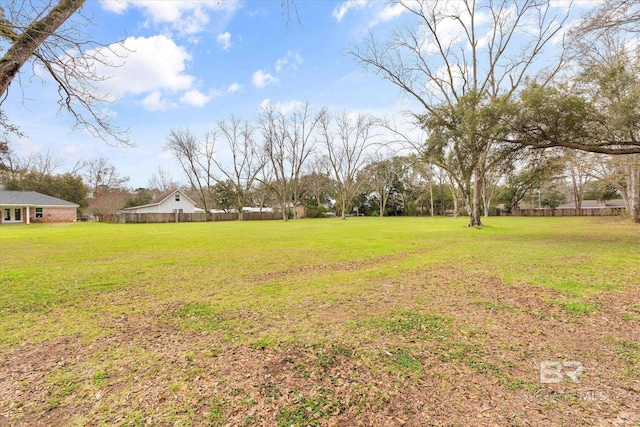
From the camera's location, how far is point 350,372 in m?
2.62

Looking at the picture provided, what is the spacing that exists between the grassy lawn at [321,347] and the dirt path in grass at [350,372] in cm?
1

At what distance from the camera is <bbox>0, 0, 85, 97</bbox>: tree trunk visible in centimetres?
330

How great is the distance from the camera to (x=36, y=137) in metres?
10.6

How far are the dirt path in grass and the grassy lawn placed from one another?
0.01 meters

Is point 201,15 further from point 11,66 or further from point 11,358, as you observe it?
point 11,358

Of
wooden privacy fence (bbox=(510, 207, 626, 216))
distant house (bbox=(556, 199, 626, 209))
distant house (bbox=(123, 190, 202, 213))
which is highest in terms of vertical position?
distant house (bbox=(123, 190, 202, 213))

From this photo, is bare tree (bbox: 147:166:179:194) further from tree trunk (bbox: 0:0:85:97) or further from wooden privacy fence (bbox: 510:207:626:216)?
wooden privacy fence (bbox: 510:207:626:216)

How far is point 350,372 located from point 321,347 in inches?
21.1

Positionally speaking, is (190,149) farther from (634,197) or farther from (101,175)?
(634,197)

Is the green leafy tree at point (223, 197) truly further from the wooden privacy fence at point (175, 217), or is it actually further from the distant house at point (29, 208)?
the distant house at point (29, 208)

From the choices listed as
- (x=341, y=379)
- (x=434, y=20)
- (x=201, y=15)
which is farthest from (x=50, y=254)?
(x=434, y=20)

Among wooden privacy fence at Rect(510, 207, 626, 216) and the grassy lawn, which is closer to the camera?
the grassy lawn

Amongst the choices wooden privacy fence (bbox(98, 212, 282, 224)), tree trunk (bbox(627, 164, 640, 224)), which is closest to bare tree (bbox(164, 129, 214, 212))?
wooden privacy fence (bbox(98, 212, 282, 224))

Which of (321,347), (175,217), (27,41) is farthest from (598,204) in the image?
(27,41)
